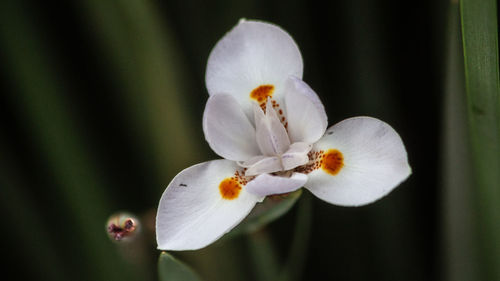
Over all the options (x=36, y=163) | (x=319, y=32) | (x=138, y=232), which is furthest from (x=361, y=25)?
(x=36, y=163)

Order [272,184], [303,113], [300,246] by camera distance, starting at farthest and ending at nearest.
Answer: [300,246] < [303,113] < [272,184]

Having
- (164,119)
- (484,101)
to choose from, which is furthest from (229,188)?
(164,119)

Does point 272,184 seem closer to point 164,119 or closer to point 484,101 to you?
point 484,101

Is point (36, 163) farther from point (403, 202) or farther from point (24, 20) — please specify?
point (403, 202)

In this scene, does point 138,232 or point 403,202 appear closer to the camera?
point 138,232

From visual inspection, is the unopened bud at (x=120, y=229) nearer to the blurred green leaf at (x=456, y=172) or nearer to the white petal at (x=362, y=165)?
the white petal at (x=362, y=165)

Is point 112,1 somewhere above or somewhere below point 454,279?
above
